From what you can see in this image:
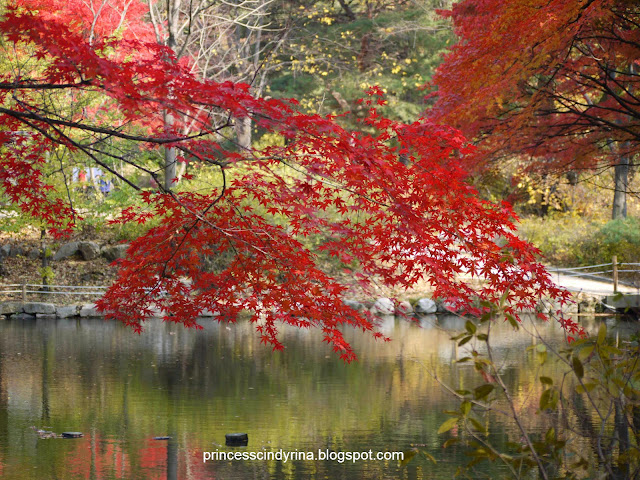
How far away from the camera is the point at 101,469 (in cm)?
582

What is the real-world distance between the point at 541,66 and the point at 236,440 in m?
5.56

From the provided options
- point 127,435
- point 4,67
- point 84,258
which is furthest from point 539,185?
point 127,435

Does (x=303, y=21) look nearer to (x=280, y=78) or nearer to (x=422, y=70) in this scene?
(x=280, y=78)

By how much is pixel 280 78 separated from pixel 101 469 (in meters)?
20.5

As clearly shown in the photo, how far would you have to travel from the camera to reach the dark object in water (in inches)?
256

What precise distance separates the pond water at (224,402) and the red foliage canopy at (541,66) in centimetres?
280

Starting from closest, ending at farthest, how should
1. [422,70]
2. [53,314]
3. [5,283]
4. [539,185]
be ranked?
[53,314]
[5,283]
[539,185]
[422,70]

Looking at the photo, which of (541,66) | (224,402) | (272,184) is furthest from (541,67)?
(224,402)

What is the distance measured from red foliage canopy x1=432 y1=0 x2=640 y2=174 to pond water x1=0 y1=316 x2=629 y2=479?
2.80 metres

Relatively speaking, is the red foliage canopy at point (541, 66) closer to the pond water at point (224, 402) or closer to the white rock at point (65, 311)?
the pond water at point (224, 402)

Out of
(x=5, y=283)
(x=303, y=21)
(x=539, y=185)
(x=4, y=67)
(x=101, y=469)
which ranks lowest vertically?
(x=101, y=469)

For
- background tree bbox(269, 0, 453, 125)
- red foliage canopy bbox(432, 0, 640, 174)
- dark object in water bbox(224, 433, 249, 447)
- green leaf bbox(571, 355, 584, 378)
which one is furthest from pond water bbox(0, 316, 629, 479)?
background tree bbox(269, 0, 453, 125)

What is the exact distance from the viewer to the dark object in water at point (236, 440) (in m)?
6.50

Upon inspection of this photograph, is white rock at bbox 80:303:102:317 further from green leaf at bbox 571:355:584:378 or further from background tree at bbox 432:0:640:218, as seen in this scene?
green leaf at bbox 571:355:584:378
